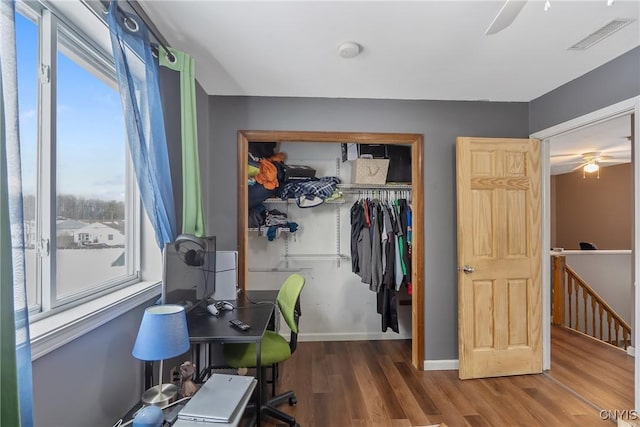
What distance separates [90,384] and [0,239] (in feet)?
2.61

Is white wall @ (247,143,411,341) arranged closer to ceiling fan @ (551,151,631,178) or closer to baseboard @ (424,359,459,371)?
baseboard @ (424,359,459,371)

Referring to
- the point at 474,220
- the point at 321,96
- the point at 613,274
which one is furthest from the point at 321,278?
the point at 613,274

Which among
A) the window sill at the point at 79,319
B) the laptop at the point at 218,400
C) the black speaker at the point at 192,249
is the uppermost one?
the black speaker at the point at 192,249

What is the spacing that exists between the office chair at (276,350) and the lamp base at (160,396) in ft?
1.98

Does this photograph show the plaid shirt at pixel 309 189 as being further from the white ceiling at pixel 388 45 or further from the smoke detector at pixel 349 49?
the smoke detector at pixel 349 49

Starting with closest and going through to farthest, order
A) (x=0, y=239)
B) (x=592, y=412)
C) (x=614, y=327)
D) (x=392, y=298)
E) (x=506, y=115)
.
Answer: (x=0, y=239) → (x=592, y=412) → (x=506, y=115) → (x=392, y=298) → (x=614, y=327)

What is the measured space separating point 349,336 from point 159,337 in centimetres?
267

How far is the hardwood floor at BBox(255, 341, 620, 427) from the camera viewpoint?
6.94 feet

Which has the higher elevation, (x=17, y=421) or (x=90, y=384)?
(x=17, y=421)

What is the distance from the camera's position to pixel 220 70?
2.29 metres

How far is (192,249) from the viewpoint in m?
1.82

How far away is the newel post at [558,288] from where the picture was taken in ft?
13.3

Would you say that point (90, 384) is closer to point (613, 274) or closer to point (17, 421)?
point (17, 421)

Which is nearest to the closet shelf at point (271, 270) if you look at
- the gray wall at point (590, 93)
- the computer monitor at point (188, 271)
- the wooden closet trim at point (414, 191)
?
the wooden closet trim at point (414, 191)
